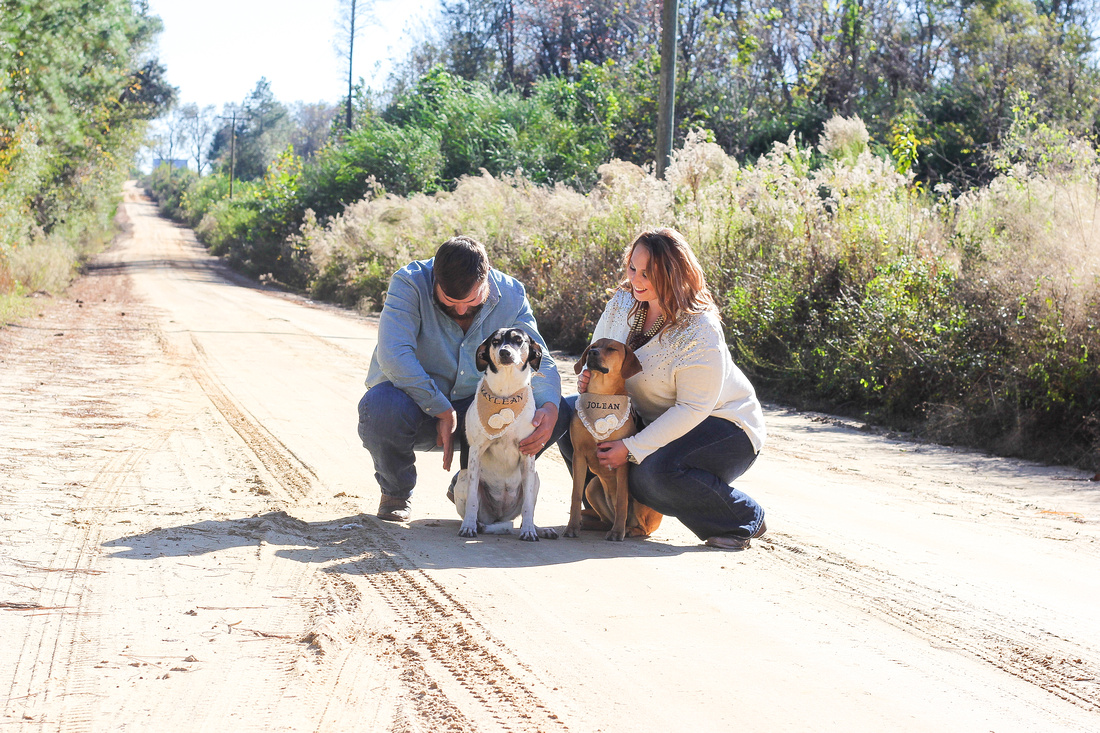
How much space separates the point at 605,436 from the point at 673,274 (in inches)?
34.0

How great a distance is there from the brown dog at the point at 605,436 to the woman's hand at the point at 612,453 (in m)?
0.03

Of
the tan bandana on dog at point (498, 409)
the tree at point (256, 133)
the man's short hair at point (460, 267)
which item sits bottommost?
→ the tan bandana on dog at point (498, 409)

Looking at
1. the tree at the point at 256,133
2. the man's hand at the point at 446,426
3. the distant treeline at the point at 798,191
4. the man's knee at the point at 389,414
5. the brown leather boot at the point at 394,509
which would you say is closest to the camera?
the man's hand at the point at 446,426

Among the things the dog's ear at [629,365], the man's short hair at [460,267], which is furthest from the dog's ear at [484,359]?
the dog's ear at [629,365]

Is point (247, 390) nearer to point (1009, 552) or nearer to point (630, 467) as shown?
point (630, 467)

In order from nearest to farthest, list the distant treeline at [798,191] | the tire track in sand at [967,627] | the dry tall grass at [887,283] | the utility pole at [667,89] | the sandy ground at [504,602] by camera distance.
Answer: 1. the sandy ground at [504,602]
2. the tire track in sand at [967,627]
3. the dry tall grass at [887,283]
4. the distant treeline at [798,191]
5. the utility pole at [667,89]

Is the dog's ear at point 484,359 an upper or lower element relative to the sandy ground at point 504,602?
upper

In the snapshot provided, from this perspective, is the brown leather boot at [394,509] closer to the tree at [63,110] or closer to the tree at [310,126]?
the tree at [63,110]

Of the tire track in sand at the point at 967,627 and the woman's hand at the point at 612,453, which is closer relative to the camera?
the tire track in sand at the point at 967,627

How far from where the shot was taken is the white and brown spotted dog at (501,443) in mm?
4453

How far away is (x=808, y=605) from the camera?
3.95 meters

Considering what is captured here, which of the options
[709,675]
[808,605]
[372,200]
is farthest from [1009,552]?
[372,200]

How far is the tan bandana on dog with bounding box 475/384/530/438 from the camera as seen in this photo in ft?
14.7

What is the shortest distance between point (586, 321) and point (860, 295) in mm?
4720
